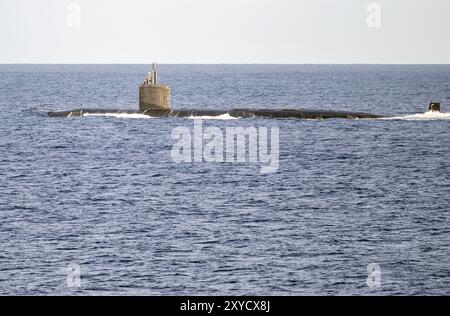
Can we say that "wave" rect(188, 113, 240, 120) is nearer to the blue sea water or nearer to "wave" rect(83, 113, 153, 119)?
"wave" rect(83, 113, 153, 119)

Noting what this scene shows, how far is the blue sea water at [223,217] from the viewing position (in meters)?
39.0

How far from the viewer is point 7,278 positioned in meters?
38.9

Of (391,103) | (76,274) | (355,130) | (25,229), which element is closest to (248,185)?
(25,229)

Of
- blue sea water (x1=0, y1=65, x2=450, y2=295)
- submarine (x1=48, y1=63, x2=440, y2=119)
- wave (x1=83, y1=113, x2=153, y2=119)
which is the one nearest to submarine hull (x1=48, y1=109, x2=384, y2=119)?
submarine (x1=48, y1=63, x2=440, y2=119)

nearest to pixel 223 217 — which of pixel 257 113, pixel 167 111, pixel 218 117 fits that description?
pixel 167 111

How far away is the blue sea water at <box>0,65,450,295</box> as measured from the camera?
128ft

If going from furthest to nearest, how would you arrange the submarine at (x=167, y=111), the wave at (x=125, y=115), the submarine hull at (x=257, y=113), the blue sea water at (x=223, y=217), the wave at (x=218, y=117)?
the wave at (x=125, y=115), the submarine hull at (x=257, y=113), the wave at (x=218, y=117), the submarine at (x=167, y=111), the blue sea water at (x=223, y=217)

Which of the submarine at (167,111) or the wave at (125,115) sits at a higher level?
the submarine at (167,111)

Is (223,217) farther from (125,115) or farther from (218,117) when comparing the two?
(125,115)

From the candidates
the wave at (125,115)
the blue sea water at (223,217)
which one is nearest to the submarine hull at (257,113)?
the wave at (125,115)

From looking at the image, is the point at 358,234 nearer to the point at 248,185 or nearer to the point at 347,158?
the point at 248,185

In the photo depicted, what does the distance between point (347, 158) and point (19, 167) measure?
29.6 m

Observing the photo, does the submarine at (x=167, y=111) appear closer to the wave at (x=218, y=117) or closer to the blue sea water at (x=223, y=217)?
the wave at (x=218, y=117)
